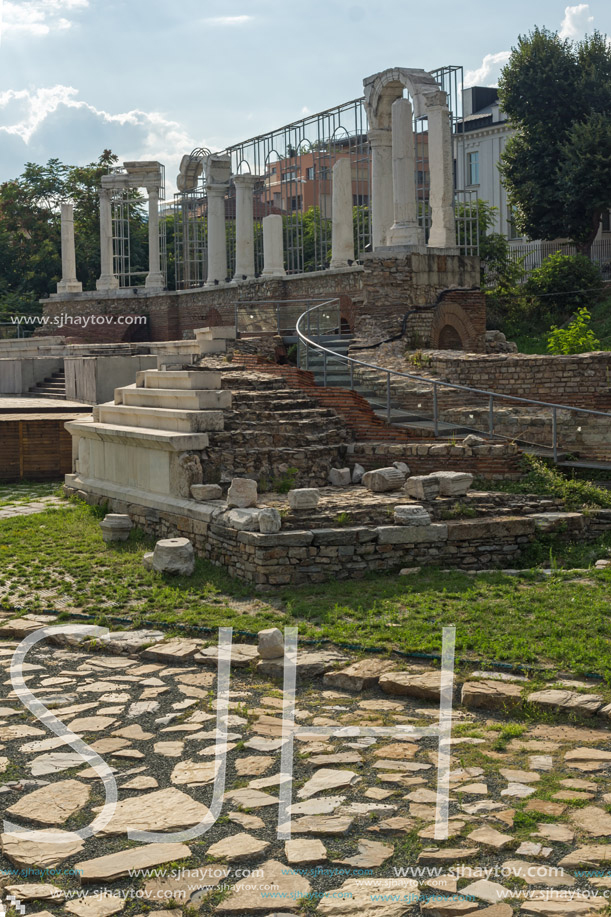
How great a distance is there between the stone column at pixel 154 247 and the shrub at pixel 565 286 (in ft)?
36.6

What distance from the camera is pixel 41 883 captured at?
14.1 ft

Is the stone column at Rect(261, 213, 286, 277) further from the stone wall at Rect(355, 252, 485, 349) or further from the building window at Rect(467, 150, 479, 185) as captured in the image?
the building window at Rect(467, 150, 479, 185)

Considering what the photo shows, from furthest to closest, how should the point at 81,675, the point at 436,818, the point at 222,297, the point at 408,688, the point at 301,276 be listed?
the point at 222,297 → the point at 301,276 → the point at 81,675 → the point at 408,688 → the point at 436,818

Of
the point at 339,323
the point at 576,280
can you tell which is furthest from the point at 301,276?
the point at 576,280

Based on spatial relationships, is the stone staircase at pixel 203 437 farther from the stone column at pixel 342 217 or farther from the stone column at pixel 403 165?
the stone column at pixel 342 217

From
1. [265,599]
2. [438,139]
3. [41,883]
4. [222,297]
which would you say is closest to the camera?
[41,883]

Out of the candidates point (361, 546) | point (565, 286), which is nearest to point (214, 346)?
point (361, 546)

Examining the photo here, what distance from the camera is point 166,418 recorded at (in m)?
12.0

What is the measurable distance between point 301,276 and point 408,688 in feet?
52.5

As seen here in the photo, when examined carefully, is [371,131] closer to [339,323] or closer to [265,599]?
[339,323]

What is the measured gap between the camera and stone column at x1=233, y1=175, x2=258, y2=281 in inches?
1046

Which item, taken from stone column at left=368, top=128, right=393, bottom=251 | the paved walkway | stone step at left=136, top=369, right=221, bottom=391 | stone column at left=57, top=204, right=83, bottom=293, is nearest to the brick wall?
stone column at left=368, top=128, right=393, bottom=251

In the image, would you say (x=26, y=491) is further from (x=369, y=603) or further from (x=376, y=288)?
(x=369, y=603)

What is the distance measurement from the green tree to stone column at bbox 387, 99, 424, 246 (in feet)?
34.8
